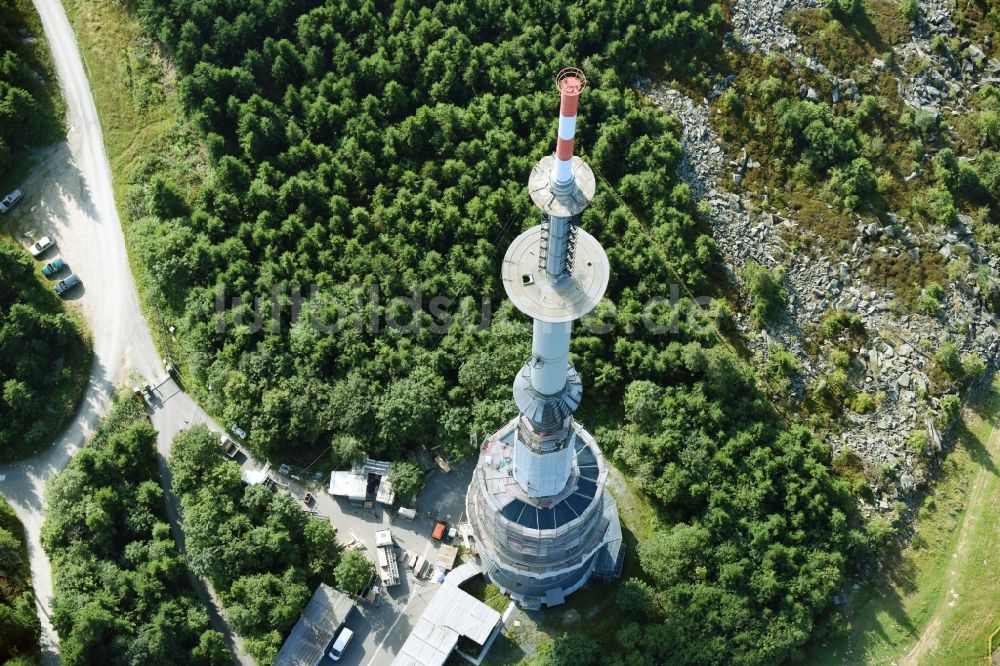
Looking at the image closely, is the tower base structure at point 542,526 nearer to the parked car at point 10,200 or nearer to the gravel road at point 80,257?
the gravel road at point 80,257

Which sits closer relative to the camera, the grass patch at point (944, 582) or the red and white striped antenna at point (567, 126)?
the red and white striped antenna at point (567, 126)

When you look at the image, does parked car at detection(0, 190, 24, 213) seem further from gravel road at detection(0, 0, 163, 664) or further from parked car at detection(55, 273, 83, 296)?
parked car at detection(55, 273, 83, 296)

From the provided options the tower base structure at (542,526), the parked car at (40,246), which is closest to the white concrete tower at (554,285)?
the tower base structure at (542,526)

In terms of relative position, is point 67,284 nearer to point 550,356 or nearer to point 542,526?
point 542,526

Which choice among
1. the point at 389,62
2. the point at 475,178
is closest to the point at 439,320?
the point at 475,178

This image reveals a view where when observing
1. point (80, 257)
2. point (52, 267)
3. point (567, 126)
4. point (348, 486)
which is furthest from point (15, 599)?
point (567, 126)

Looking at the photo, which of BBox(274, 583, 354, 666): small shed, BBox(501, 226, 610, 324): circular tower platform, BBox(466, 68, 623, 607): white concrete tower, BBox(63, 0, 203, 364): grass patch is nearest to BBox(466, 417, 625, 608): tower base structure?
BBox(466, 68, 623, 607): white concrete tower

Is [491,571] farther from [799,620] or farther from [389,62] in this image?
[389,62]

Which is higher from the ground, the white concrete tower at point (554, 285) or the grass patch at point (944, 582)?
the white concrete tower at point (554, 285)
